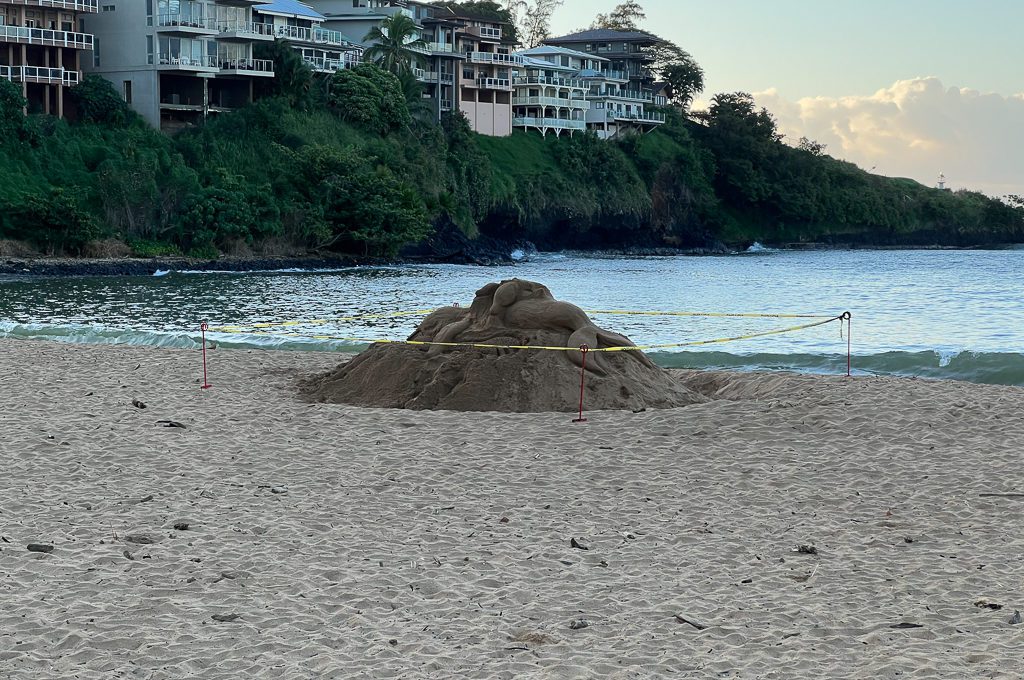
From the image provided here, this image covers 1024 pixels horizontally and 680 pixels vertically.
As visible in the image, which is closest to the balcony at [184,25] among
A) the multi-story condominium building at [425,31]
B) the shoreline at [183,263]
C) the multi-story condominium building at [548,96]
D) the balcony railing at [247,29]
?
the balcony railing at [247,29]

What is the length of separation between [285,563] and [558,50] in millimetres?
101609

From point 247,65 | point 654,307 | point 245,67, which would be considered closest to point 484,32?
point 247,65

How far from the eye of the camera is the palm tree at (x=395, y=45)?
81.6 metres

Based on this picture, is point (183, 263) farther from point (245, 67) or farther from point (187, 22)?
point (245, 67)

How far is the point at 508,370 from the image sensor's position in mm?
14109

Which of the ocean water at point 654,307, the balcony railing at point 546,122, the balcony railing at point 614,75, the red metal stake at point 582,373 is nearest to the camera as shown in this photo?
the red metal stake at point 582,373

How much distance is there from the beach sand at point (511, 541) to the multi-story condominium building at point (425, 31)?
7446 cm

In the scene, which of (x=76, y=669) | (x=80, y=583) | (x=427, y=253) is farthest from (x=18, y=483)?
(x=427, y=253)

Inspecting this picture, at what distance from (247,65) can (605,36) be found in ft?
166

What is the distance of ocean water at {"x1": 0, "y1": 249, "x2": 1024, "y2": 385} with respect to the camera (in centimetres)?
2108

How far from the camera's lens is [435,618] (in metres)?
6.50

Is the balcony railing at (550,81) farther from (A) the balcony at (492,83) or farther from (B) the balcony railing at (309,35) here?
(B) the balcony railing at (309,35)

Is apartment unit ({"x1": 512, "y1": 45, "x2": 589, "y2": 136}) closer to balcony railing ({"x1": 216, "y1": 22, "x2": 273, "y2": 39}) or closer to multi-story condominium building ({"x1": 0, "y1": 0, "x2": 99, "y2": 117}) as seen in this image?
balcony railing ({"x1": 216, "y1": 22, "x2": 273, "y2": 39})

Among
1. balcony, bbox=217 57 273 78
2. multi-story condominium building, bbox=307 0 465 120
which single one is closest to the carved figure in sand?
balcony, bbox=217 57 273 78
